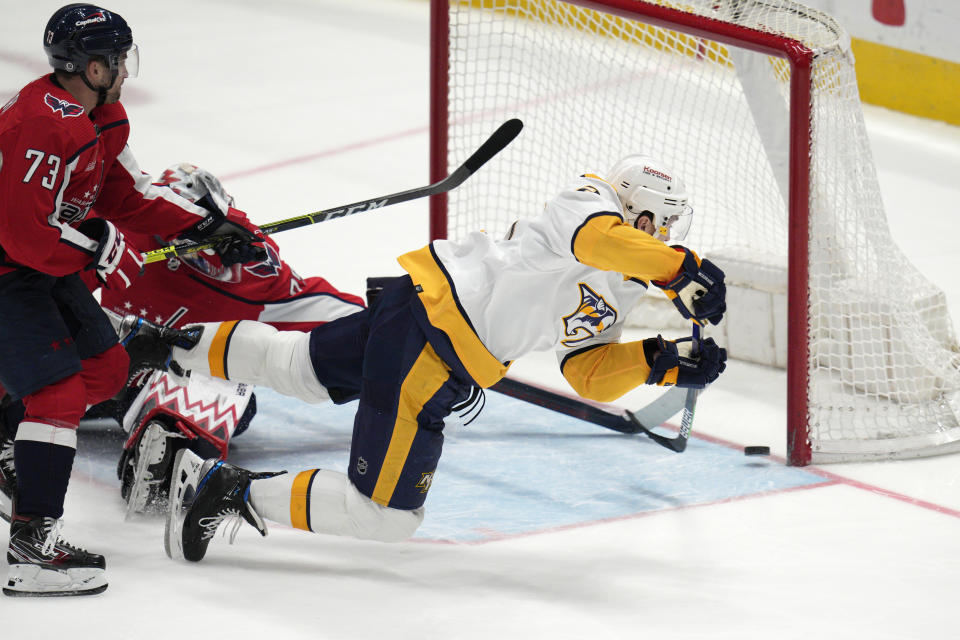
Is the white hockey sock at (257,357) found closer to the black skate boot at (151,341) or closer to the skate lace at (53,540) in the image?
the black skate boot at (151,341)

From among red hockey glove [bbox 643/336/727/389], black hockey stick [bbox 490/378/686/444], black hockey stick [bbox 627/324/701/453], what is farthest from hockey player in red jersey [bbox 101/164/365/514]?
red hockey glove [bbox 643/336/727/389]

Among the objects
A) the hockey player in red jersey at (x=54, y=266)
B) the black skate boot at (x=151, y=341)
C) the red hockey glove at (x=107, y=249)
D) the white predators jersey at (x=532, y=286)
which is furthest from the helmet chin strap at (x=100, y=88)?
the white predators jersey at (x=532, y=286)

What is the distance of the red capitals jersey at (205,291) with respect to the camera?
3957mm

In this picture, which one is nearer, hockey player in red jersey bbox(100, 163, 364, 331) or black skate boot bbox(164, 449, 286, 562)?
black skate boot bbox(164, 449, 286, 562)

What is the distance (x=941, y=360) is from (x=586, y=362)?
4.53 feet

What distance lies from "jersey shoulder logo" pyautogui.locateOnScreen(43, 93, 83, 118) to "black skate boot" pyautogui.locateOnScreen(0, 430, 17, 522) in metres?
0.83

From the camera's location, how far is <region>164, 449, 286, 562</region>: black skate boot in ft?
10.2

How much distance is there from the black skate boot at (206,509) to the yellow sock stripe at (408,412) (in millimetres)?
248

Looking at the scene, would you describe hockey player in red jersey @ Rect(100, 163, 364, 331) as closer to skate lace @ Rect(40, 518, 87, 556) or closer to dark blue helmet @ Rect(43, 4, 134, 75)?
dark blue helmet @ Rect(43, 4, 134, 75)

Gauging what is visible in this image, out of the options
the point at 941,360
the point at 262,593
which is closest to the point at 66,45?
the point at 262,593

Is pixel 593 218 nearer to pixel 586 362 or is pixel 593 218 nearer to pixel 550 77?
pixel 586 362

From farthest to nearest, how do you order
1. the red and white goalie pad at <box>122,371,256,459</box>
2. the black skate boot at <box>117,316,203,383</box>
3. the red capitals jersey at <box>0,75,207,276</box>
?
the red and white goalie pad at <box>122,371,256,459</box> < the black skate boot at <box>117,316,203,383</box> < the red capitals jersey at <box>0,75,207,276</box>

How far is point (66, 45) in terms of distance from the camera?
297 centimetres

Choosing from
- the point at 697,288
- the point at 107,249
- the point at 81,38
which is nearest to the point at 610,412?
the point at 697,288
